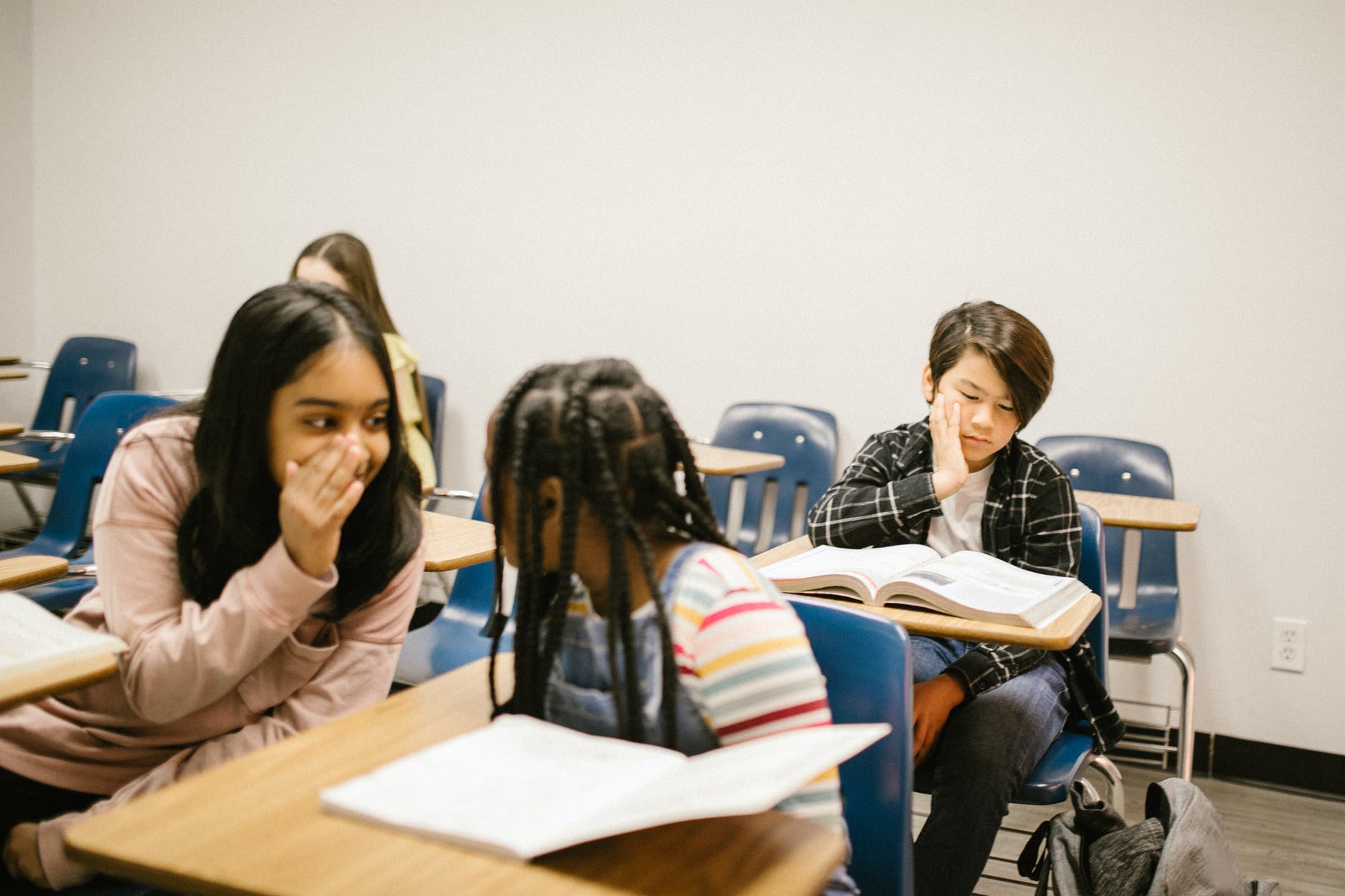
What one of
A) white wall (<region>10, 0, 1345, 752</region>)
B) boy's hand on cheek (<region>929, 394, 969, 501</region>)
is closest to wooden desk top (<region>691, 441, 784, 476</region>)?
white wall (<region>10, 0, 1345, 752</region>)

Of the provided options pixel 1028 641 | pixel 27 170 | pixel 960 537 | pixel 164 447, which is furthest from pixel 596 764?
pixel 27 170

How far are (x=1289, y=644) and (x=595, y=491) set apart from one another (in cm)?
291

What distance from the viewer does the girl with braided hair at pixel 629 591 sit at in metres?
0.94

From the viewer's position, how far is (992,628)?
1626 mm

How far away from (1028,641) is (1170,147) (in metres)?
2.22

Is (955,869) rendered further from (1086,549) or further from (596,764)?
(596,764)

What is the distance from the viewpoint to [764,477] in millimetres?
3674

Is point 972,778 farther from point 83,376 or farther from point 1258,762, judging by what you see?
point 83,376

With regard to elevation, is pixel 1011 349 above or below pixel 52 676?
above

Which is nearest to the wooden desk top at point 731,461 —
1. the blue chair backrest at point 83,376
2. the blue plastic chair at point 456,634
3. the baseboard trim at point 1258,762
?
the blue plastic chair at point 456,634

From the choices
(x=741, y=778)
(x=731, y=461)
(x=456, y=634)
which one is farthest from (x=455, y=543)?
(x=741, y=778)

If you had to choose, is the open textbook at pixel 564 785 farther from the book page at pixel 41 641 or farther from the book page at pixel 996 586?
the book page at pixel 996 586

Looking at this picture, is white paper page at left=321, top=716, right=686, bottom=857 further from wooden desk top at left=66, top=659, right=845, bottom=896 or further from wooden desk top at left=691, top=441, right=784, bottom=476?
wooden desk top at left=691, top=441, right=784, bottom=476

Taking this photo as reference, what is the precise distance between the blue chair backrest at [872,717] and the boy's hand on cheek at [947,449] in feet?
2.31
